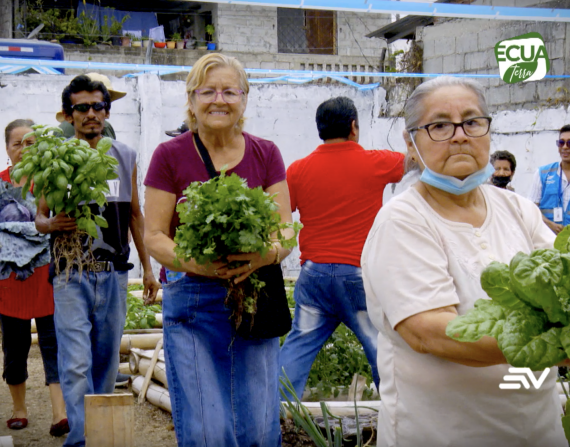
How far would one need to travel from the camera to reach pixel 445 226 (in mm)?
2154

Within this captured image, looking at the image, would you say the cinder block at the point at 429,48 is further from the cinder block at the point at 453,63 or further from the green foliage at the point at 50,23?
the green foliage at the point at 50,23

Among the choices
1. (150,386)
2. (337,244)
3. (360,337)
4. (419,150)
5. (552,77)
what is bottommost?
(150,386)

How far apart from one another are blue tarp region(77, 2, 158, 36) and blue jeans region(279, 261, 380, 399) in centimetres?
1832

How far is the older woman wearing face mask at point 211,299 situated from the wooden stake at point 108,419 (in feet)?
0.60

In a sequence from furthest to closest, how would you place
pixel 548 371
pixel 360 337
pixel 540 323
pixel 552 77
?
pixel 552 77, pixel 360 337, pixel 548 371, pixel 540 323

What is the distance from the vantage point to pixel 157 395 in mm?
5570

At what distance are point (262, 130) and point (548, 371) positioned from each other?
8831 mm

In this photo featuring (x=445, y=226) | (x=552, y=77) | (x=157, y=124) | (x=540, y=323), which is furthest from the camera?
(x=552, y=77)

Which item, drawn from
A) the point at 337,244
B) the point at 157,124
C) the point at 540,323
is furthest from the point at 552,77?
the point at 540,323

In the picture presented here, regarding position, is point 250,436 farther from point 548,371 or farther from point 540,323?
point 540,323

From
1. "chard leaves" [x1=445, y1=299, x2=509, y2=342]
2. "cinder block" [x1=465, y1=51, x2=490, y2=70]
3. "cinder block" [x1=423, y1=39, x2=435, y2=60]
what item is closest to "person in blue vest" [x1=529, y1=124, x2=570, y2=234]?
"cinder block" [x1=465, y1=51, x2=490, y2=70]

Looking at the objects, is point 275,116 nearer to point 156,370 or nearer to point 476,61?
point 476,61

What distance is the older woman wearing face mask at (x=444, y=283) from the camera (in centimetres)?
201

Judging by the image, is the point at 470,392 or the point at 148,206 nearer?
the point at 470,392
